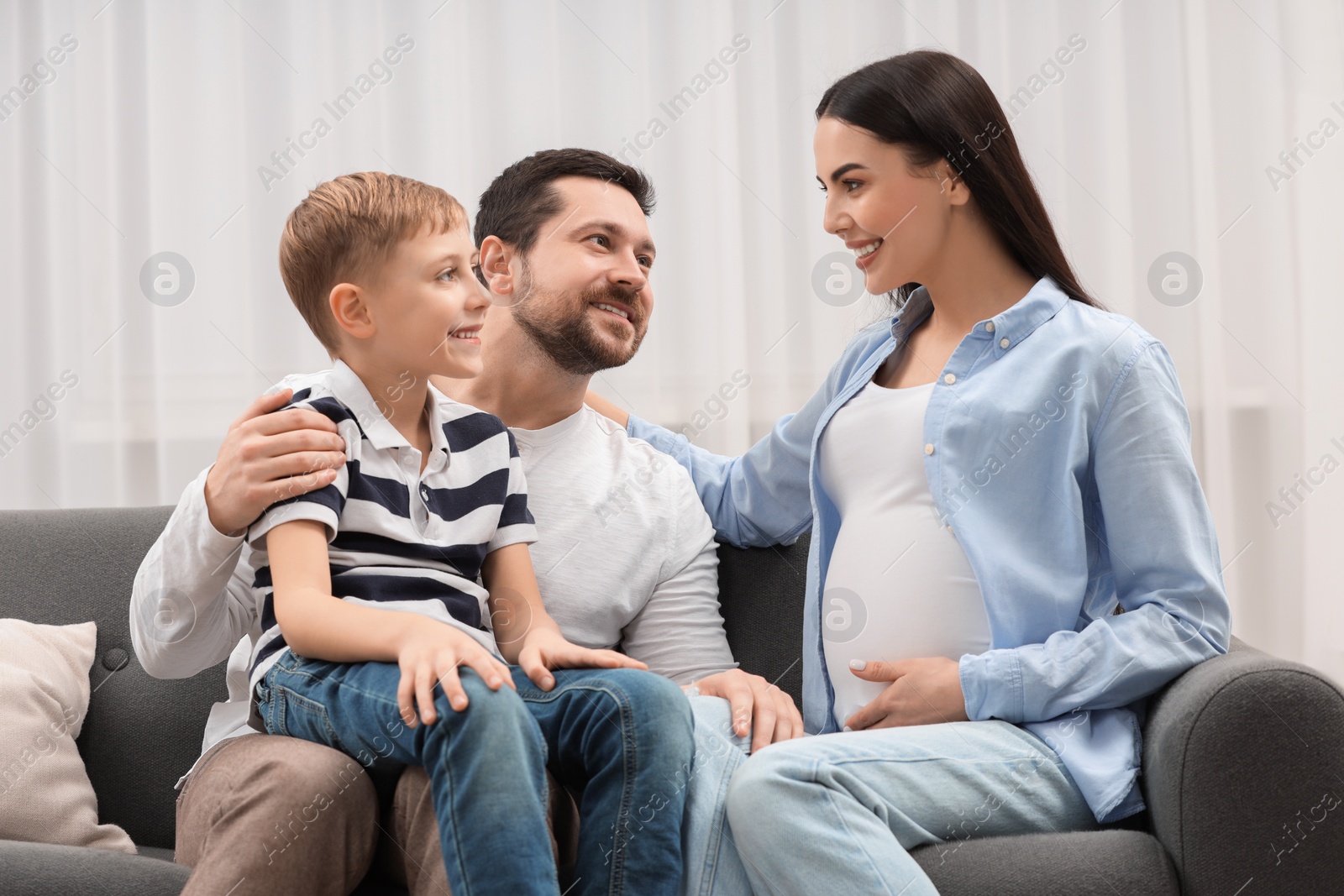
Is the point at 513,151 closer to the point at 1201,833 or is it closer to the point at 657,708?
the point at 657,708

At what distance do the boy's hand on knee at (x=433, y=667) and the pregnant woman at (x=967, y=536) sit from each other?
0.30 m

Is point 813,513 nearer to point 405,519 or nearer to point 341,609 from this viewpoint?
point 405,519

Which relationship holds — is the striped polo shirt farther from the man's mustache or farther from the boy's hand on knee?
the man's mustache

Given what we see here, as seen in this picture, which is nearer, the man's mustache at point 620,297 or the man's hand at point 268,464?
the man's hand at point 268,464

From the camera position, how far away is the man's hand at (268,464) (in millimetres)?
1106

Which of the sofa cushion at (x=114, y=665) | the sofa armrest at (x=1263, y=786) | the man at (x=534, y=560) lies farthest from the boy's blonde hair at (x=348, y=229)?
the sofa armrest at (x=1263, y=786)

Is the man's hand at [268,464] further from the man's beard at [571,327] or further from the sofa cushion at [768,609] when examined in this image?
the sofa cushion at [768,609]

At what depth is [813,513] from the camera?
150 centimetres

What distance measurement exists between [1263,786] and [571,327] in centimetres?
105

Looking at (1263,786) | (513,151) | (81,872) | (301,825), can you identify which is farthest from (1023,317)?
(513,151)

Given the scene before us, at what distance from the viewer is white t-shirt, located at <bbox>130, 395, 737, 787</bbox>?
141 centimetres

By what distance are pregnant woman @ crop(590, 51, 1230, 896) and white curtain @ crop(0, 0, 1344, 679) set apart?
3.62 ft

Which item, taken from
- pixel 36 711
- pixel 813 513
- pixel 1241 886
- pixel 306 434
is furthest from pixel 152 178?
pixel 1241 886

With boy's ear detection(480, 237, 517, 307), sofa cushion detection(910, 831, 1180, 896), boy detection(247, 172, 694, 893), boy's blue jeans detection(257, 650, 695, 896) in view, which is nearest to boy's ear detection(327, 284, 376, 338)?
boy detection(247, 172, 694, 893)
